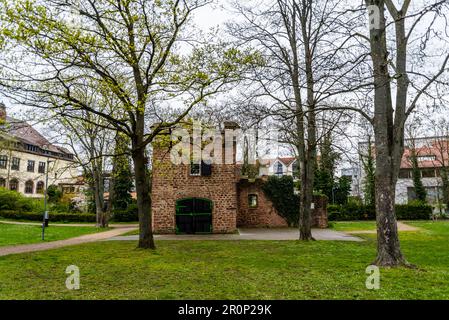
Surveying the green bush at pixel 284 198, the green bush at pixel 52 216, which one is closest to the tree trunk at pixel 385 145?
the green bush at pixel 284 198

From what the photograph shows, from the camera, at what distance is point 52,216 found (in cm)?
3447

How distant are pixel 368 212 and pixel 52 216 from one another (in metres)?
32.3

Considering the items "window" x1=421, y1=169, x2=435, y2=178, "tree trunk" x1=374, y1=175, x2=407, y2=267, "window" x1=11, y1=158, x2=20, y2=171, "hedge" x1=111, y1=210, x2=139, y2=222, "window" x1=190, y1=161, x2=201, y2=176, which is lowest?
"hedge" x1=111, y1=210, x2=139, y2=222

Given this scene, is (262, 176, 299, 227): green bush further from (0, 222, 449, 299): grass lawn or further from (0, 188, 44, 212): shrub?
(0, 188, 44, 212): shrub

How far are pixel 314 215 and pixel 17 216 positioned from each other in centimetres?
2830

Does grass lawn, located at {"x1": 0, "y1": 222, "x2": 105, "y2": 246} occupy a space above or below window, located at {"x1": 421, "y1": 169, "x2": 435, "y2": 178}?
below

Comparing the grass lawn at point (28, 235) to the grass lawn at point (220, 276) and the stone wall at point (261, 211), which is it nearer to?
the grass lawn at point (220, 276)

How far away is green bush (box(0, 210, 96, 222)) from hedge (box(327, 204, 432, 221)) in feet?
82.3

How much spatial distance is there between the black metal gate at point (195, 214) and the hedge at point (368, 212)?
19.4 metres

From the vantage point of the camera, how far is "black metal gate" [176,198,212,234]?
21.6m

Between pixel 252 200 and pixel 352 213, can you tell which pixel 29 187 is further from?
pixel 352 213

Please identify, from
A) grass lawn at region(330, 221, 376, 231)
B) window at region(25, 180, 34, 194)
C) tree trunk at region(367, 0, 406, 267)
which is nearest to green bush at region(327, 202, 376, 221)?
grass lawn at region(330, 221, 376, 231)

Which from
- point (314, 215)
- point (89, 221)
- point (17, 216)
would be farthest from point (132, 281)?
point (17, 216)

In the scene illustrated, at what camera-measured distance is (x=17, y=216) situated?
3425 centimetres
